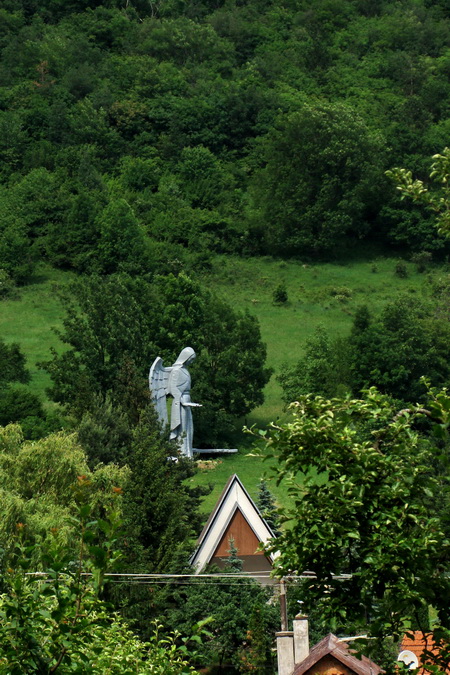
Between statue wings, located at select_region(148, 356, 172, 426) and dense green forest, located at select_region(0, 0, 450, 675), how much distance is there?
798 millimetres

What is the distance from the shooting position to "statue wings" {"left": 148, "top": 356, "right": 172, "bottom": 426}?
175 ft

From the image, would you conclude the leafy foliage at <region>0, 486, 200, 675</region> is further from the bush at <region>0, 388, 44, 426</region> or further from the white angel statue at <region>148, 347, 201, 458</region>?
the bush at <region>0, 388, 44, 426</region>

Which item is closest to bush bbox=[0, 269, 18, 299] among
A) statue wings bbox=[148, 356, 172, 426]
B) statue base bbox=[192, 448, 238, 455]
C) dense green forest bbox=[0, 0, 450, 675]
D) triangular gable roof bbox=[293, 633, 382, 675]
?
dense green forest bbox=[0, 0, 450, 675]

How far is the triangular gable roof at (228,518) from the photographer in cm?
3712

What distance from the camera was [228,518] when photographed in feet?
123

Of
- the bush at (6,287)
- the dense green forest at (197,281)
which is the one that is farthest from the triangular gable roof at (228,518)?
the bush at (6,287)

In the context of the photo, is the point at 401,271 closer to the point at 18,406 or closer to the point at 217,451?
the point at 217,451

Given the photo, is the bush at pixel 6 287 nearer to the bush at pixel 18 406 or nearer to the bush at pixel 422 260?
the bush at pixel 18 406

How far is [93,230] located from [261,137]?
23.4m

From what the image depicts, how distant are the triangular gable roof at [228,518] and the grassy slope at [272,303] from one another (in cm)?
1779

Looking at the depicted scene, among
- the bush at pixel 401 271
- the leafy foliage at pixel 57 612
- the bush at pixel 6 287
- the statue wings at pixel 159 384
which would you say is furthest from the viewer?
the bush at pixel 401 271

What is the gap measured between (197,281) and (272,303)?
7053 millimetres

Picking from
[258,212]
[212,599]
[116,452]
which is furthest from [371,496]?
[258,212]

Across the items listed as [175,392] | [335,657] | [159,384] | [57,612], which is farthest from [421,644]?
[159,384]
